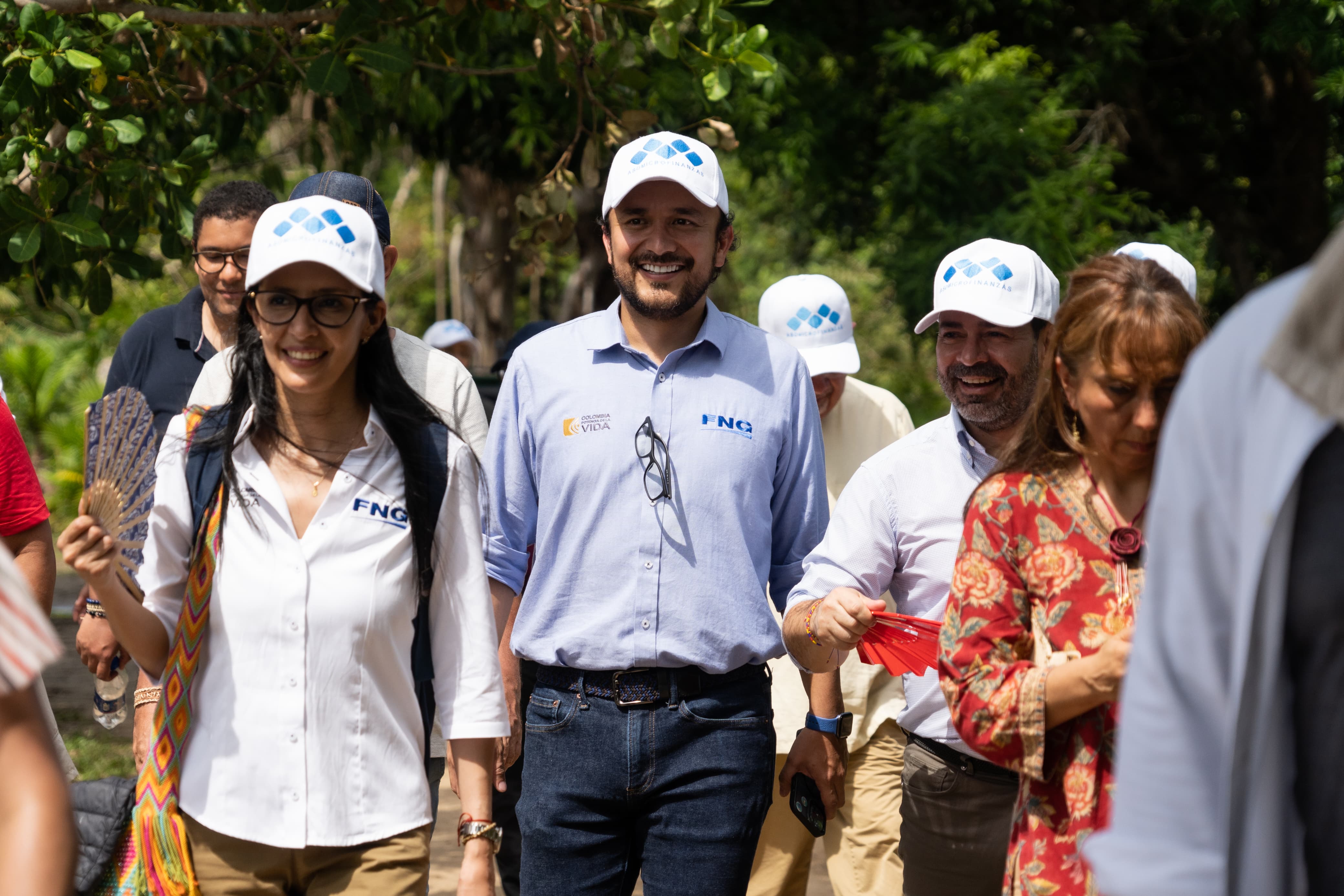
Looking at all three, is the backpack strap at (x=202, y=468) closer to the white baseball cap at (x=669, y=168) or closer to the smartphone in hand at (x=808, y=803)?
the white baseball cap at (x=669, y=168)

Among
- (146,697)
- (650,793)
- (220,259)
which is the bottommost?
(650,793)

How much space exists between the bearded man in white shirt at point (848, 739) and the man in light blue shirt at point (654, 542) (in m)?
0.68

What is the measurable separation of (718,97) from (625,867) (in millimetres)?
3155

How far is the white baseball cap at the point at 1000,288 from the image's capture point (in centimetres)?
343

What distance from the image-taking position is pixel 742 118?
9.45 meters

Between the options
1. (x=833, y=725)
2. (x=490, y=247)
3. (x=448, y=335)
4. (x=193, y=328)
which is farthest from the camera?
(x=490, y=247)

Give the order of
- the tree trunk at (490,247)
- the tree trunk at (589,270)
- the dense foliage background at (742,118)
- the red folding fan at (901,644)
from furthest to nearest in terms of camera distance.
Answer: the tree trunk at (490,247)
the tree trunk at (589,270)
the dense foliage background at (742,118)
the red folding fan at (901,644)

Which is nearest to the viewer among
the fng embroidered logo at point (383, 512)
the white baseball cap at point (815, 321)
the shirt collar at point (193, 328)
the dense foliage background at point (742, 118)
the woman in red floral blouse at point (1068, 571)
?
the woman in red floral blouse at point (1068, 571)

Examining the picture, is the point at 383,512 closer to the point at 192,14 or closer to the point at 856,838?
the point at 856,838

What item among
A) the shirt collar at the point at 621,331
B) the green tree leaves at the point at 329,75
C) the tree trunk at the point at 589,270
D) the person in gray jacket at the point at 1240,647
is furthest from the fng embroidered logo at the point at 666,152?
the tree trunk at the point at 589,270

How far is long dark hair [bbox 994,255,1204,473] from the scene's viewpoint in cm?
233

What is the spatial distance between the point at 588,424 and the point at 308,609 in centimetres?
101

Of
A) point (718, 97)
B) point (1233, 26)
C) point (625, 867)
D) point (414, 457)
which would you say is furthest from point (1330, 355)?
point (1233, 26)

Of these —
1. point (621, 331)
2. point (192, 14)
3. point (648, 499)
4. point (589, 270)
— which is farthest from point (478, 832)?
point (589, 270)
